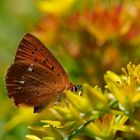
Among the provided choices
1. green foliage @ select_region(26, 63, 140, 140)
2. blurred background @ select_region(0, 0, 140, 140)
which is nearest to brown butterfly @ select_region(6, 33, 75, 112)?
green foliage @ select_region(26, 63, 140, 140)

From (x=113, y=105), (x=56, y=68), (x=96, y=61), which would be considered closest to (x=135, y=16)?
(x=96, y=61)

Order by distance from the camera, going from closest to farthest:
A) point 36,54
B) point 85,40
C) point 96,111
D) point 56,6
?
point 96,111
point 36,54
point 85,40
point 56,6

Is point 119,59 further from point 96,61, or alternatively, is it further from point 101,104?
point 101,104

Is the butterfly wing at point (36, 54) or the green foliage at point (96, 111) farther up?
the butterfly wing at point (36, 54)

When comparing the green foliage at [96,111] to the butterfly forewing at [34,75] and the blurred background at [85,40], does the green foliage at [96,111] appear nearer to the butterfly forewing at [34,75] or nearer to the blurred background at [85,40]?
the butterfly forewing at [34,75]

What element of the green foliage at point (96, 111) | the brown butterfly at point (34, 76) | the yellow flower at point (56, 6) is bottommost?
the green foliage at point (96, 111)

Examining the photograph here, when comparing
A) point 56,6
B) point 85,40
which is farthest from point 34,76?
point 56,6

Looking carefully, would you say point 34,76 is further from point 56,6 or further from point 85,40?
point 56,6

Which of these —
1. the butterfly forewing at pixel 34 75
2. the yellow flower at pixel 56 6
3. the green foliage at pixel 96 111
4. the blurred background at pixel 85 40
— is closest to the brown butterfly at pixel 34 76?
the butterfly forewing at pixel 34 75
